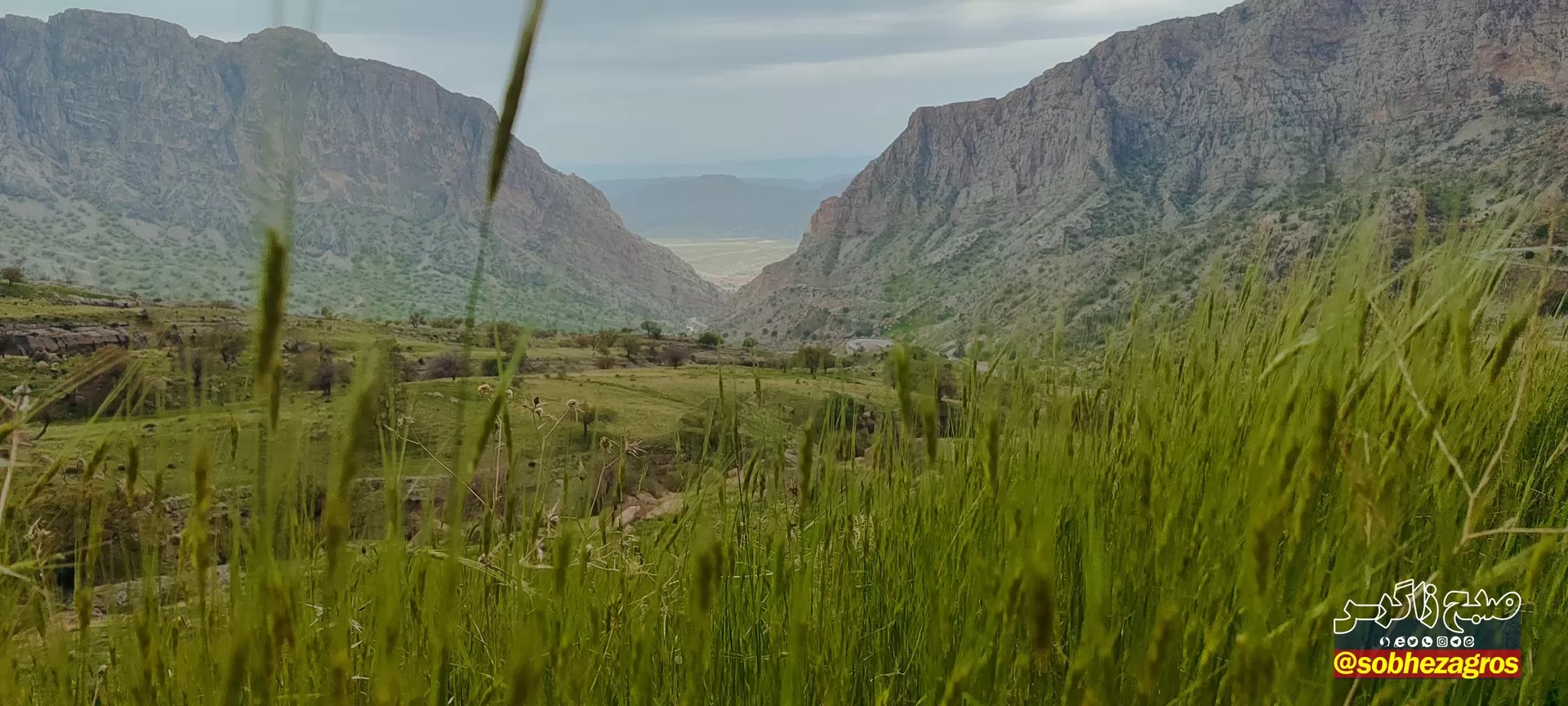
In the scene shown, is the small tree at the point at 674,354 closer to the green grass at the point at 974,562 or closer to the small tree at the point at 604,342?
the small tree at the point at 604,342

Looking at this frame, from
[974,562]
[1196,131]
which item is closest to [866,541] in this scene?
[974,562]

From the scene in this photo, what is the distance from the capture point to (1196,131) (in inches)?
4038

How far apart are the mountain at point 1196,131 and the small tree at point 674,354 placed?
30862 millimetres

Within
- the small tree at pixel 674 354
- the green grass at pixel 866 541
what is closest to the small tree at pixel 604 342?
the small tree at pixel 674 354

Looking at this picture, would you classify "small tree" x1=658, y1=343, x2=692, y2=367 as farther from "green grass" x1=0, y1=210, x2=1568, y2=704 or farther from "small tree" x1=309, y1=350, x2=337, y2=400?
"small tree" x1=309, y1=350, x2=337, y2=400

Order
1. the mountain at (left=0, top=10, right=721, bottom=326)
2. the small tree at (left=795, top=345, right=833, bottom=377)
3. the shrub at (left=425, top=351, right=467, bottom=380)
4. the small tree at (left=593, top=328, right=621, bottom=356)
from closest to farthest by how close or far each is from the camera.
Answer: the shrub at (left=425, top=351, right=467, bottom=380)
the small tree at (left=795, top=345, right=833, bottom=377)
the small tree at (left=593, top=328, right=621, bottom=356)
the mountain at (left=0, top=10, right=721, bottom=326)

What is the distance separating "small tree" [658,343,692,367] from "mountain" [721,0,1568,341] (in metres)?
Result: 30.9

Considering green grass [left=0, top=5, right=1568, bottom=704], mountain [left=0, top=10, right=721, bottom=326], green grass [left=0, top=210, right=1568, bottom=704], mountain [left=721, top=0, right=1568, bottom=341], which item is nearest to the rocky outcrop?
green grass [left=0, top=5, right=1568, bottom=704]

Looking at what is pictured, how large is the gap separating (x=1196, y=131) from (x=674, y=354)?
97995 mm

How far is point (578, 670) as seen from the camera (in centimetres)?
83

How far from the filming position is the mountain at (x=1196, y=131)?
71500 millimetres

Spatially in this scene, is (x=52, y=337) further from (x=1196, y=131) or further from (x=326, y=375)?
(x=1196, y=131)

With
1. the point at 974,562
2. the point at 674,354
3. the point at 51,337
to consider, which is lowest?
the point at 674,354

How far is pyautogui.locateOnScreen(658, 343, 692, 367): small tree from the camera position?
21.3 meters
